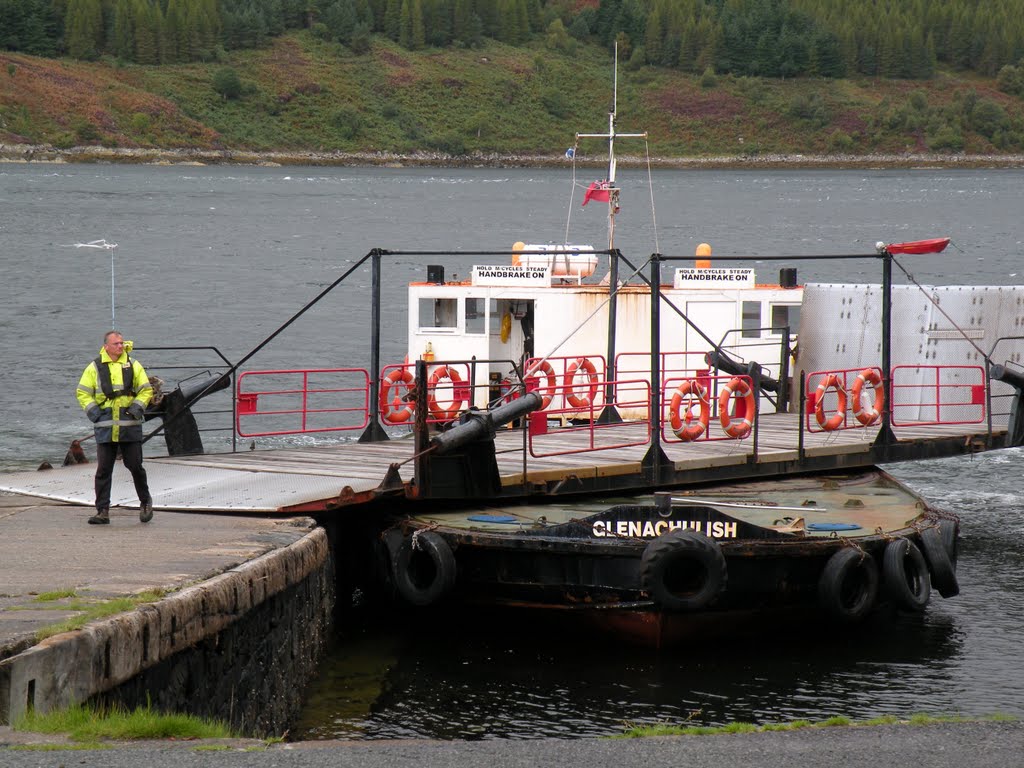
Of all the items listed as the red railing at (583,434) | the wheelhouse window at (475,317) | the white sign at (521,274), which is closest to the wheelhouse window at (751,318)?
the white sign at (521,274)

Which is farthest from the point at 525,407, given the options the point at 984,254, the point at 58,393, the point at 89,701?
the point at 984,254

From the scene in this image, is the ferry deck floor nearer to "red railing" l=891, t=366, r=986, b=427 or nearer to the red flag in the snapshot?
"red railing" l=891, t=366, r=986, b=427

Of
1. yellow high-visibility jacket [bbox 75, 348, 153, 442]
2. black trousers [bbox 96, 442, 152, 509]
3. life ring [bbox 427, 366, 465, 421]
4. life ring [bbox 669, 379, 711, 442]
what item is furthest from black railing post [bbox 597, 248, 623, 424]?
yellow high-visibility jacket [bbox 75, 348, 153, 442]

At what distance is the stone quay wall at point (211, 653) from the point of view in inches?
354

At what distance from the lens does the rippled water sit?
14836 mm

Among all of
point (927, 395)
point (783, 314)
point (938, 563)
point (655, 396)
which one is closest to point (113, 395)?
point (655, 396)

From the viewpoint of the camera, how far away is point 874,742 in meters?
8.73

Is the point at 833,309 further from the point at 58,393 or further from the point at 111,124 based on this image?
the point at 111,124

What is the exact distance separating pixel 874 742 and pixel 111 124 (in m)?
198

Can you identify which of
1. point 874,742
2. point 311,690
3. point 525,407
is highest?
point 525,407

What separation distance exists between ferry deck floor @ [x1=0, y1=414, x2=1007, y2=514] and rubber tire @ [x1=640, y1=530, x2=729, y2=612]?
2237 mm

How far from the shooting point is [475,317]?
2583cm

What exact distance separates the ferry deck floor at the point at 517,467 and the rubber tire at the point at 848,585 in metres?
2.90

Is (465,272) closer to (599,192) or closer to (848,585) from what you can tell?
(599,192)
